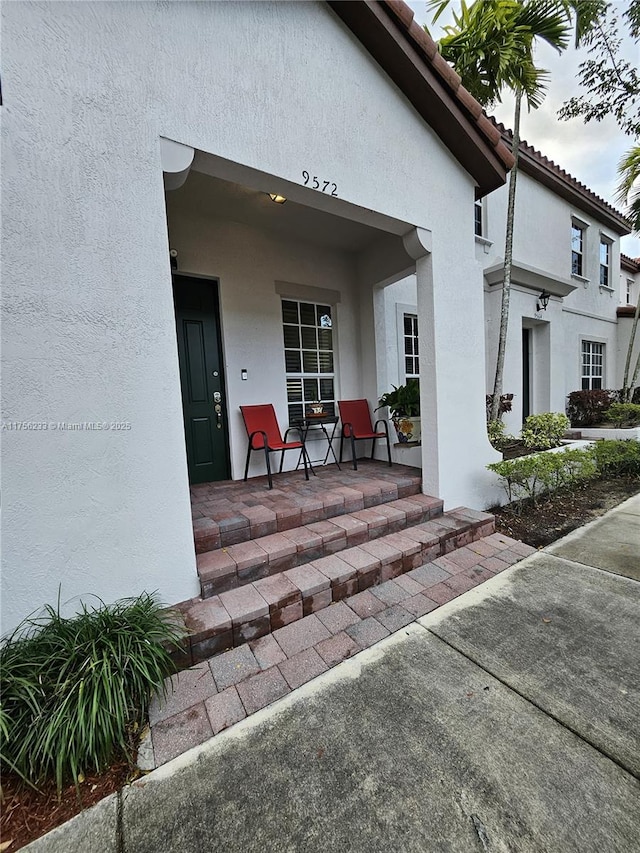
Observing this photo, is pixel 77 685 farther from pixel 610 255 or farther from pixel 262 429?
pixel 610 255

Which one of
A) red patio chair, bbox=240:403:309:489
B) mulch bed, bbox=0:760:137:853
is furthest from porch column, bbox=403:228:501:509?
mulch bed, bbox=0:760:137:853

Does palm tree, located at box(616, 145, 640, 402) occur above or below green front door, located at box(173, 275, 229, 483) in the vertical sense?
above

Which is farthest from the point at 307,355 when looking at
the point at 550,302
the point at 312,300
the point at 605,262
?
the point at 605,262

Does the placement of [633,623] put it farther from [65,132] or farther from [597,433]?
[597,433]

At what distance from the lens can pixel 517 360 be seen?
6.54 meters

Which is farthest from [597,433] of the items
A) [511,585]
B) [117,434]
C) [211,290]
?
[117,434]

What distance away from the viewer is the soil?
3.52m

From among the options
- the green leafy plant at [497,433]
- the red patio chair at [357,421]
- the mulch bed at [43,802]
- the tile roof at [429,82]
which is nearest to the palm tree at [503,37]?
the tile roof at [429,82]

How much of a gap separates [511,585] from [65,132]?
154 inches

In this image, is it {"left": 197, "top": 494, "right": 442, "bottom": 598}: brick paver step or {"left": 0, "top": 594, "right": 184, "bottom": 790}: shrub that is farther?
{"left": 197, "top": 494, "right": 442, "bottom": 598}: brick paver step

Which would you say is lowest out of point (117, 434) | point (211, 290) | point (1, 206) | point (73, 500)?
point (73, 500)

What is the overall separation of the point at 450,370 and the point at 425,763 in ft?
9.70

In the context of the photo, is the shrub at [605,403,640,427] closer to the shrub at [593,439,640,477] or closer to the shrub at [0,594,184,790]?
the shrub at [593,439,640,477]

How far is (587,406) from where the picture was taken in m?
7.84
